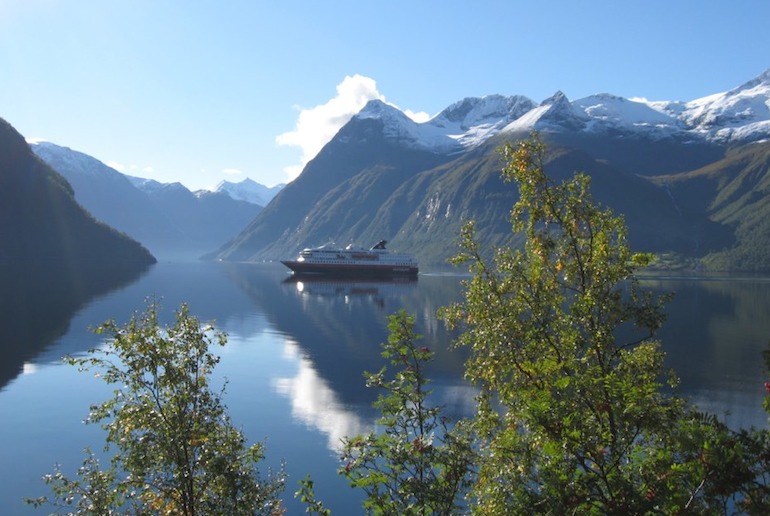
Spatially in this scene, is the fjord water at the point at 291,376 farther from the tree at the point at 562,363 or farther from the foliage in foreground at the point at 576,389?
the foliage in foreground at the point at 576,389

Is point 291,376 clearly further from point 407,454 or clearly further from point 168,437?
point 407,454

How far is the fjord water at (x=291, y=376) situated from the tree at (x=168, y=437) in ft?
5.51

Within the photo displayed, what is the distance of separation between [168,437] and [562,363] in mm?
9760

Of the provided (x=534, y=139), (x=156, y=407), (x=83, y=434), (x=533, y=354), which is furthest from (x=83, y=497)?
(x=83, y=434)

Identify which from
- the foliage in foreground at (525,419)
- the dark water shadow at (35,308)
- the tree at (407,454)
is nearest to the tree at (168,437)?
the foliage in foreground at (525,419)

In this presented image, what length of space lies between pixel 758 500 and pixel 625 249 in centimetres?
663

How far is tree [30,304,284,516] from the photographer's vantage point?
573 inches

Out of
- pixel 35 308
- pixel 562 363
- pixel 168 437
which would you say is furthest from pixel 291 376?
pixel 35 308

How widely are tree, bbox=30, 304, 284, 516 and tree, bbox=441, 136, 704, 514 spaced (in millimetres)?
6440

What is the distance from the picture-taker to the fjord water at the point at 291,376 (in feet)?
113

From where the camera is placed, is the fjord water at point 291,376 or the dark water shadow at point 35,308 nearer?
the fjord water at point 291,376

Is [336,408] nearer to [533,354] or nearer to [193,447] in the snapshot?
[193,447]

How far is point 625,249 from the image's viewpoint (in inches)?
531

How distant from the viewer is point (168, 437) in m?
14.7
